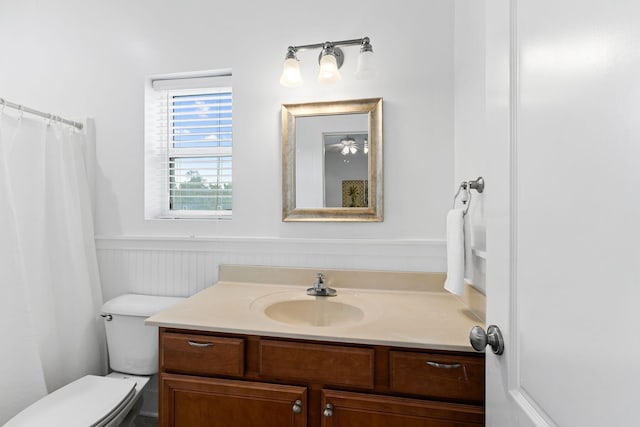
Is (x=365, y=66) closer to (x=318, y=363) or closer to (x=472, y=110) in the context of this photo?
(x=472, y=110)

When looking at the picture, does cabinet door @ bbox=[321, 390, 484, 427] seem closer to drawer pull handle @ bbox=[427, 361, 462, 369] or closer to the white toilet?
drawer pull handle @ bbox=[427, 361, 462, 369]

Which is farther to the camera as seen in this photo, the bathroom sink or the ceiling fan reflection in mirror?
the ceiling fan reflection in mirror

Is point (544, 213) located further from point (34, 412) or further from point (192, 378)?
point (34, 412)

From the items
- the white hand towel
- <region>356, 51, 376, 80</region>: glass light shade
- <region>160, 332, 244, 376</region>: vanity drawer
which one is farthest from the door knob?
Result: <region>356, 51, 376, 80</region>: glass light shade

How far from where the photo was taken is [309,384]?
1.08 meters

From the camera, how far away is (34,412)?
3.88 ft

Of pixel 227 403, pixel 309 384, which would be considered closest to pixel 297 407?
pixel 309 384

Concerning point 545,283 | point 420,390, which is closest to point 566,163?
point 545,283

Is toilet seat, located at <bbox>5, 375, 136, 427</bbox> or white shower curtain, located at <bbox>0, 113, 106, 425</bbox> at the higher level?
→ white shower curtain, located at <bbox>0, 113, 106, 425</bbox>

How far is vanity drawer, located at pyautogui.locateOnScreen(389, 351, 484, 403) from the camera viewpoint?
3.22 ft

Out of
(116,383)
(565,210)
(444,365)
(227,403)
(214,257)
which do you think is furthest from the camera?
(214,257)

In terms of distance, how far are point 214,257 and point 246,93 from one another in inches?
34.5

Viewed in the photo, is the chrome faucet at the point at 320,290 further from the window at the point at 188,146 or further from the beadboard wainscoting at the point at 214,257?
the window at the point at 188,146

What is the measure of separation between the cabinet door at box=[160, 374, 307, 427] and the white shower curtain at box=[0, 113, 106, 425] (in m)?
0.70
